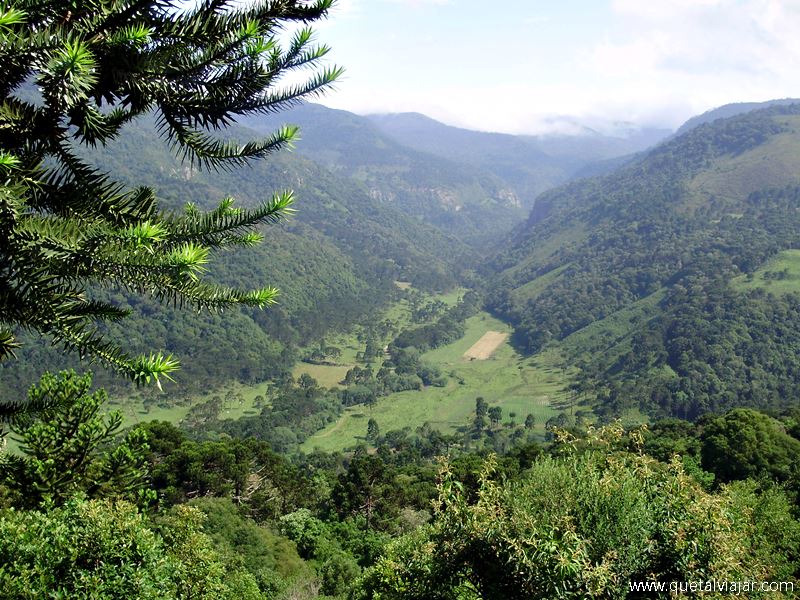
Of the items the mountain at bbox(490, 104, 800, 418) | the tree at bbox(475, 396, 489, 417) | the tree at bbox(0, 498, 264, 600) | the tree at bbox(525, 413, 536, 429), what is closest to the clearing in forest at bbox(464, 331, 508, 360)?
the mountain at bbox(490, 104, 800, 418)

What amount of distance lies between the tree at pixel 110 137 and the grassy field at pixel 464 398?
89264 mm

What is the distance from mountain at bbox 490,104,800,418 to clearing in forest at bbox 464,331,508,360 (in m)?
6.26

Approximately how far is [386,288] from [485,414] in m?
101

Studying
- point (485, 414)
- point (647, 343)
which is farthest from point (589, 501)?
point (647, 343)

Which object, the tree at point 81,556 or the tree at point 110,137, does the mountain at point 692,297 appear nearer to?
the tree at point 81,556

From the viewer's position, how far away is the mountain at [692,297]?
91.9 m

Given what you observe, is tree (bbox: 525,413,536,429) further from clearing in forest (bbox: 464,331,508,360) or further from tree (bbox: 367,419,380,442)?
clearing in forest (bbox: 464,331,508,360)

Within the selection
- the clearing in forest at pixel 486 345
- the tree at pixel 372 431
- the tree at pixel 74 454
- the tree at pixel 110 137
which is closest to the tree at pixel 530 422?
the tree at pixel 372 431

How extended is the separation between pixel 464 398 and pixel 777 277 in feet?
239

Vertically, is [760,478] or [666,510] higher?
[666,510]

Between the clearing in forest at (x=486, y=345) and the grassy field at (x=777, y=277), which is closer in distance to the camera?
the grassy field at (x=777, y=277)

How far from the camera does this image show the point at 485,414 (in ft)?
331

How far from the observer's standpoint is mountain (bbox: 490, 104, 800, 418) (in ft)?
302

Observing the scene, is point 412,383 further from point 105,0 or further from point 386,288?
point 105,0
